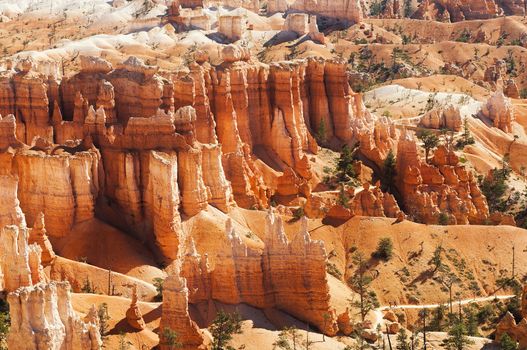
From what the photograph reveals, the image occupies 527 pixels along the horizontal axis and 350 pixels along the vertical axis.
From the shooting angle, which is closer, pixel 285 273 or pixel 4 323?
pixel 4 323

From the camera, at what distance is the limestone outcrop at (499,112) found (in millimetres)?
120938

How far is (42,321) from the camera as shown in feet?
137

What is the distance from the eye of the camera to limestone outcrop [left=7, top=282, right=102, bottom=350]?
135 ft

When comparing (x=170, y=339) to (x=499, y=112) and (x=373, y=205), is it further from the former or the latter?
(x=499, y=112)

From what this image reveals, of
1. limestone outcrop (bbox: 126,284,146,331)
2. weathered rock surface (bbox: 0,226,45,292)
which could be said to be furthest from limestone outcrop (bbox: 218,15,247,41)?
weathered rock surface (bbox: 0,226,45,292)

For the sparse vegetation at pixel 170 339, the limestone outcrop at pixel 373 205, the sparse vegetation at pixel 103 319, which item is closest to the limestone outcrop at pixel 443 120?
the limestone outcrop at pixel 373 205

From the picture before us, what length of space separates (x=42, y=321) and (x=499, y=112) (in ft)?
286

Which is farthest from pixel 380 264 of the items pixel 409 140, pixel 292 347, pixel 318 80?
pixel 318 80

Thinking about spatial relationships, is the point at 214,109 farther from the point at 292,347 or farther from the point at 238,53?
the point at 292,347

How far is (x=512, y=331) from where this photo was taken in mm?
61031

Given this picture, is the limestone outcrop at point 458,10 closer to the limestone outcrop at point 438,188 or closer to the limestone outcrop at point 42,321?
the limestone outcrop at point 438,188

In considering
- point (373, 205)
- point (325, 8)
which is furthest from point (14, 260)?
point (325, 8)

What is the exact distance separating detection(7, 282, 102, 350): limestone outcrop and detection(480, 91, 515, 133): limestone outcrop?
276 feet

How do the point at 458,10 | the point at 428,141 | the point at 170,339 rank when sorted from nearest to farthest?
the point at 170,339
the point at 428,141
the point at 458,10
